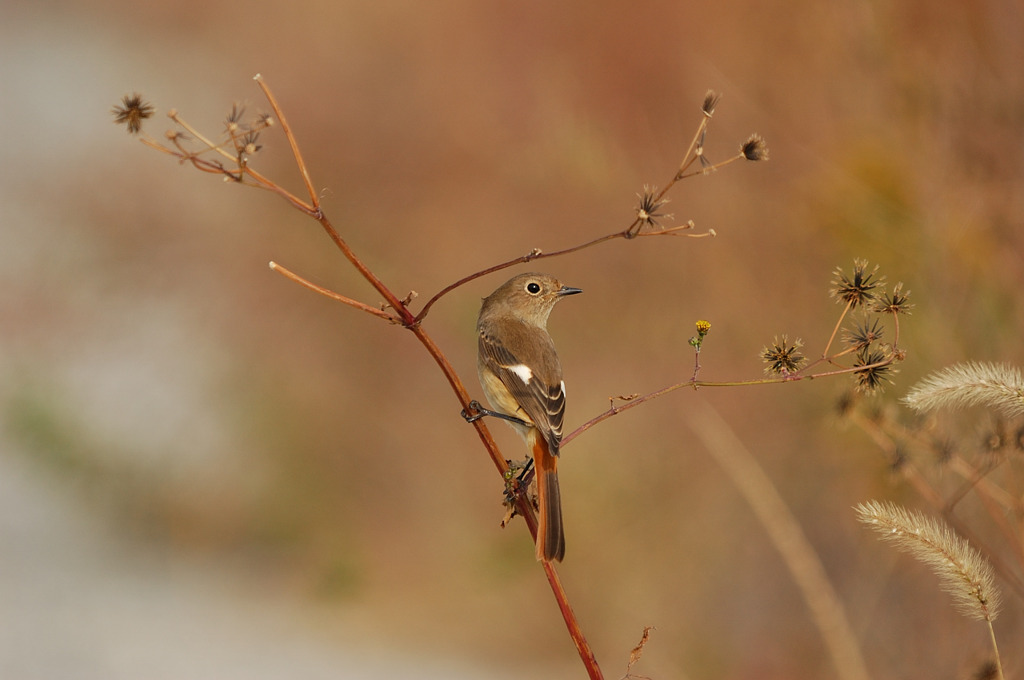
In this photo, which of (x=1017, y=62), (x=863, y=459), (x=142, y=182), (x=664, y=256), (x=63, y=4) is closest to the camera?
(x=1017, y=62)

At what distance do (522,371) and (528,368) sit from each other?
0.02 metres

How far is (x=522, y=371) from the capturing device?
9.38 feet

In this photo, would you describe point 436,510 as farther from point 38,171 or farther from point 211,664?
point 38,171

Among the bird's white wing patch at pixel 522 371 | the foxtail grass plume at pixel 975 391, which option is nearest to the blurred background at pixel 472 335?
the bird's white wing patch at pixel 522 371

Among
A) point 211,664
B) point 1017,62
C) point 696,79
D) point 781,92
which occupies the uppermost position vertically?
point 696,79

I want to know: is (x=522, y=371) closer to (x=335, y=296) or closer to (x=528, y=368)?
(x=528, y=368)

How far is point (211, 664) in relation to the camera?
17.7 ft

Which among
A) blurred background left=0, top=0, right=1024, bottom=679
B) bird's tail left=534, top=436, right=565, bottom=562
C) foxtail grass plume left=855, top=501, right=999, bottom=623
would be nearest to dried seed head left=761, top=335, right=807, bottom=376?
foxtail grass plume left=855, top=501, right=999, bottom=623

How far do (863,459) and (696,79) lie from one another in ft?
9.75

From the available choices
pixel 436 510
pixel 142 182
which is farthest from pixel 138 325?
pixel 436 510

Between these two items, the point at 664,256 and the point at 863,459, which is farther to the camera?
the point at 664,256

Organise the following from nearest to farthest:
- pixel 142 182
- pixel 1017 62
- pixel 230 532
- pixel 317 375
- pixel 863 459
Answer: pixel 1017 62 → pixel 863 459 → pixel 230 532 → pixel 317 375 → pixel 142 182

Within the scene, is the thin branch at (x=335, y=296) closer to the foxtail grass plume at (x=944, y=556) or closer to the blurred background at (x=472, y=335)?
the foxtail grass plume at (x=944, y=556)

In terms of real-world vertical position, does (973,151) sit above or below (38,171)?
below
